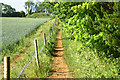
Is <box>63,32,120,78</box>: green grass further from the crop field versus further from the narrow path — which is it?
the crop field

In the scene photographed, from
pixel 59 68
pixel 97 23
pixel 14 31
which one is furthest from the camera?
pixel 14 31

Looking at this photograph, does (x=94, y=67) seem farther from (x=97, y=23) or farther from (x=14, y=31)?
(x=14, y=31)

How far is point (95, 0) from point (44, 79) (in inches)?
136

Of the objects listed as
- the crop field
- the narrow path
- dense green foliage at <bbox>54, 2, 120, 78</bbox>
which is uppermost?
dense green foliage at <bbox>54, 2, 120, 78</bbox>

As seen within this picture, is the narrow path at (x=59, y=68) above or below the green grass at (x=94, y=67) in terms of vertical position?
below

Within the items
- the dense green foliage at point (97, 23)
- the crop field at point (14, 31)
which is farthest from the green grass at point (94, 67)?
the crop field at point (14, 31)

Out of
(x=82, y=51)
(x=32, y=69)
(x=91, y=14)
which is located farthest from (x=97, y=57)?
(x=32, y=69)

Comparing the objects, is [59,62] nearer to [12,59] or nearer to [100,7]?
[12,59]

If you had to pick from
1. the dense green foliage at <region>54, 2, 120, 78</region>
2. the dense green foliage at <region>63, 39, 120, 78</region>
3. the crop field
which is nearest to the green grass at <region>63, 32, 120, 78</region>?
the dense green foliage at <region>63, 39, 120, 78</region>

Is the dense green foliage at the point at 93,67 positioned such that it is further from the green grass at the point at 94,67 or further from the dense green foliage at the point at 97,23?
the dense green foliage at the point at 97,23

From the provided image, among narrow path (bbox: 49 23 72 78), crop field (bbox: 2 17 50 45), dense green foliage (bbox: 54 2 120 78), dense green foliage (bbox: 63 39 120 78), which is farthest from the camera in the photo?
crop field (bbox: 2 17 50 45)

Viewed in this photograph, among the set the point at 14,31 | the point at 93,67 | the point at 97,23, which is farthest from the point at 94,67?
the point at 14,31

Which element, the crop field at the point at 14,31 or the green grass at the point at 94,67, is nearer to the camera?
the green grass at the point at 94,67

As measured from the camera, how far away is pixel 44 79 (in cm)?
630
